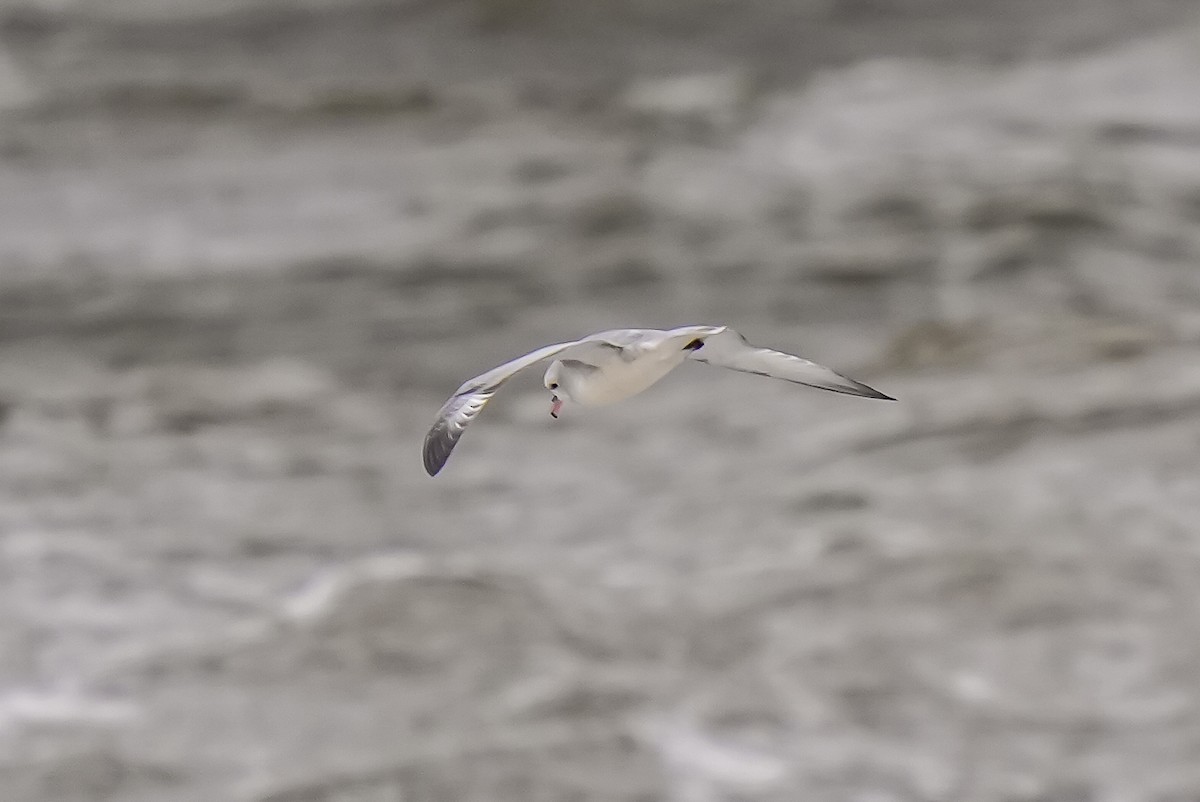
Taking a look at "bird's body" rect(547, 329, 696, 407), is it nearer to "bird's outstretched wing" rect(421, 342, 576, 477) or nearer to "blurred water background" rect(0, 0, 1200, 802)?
"bird's outstretched wing" rect(421, 342, 576, 477)

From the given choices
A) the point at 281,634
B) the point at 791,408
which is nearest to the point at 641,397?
the point at 791,408

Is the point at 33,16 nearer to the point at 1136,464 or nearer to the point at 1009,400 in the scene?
the point at 1009,400

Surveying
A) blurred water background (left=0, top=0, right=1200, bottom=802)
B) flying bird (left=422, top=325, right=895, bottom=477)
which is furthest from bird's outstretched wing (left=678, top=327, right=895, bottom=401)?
blurred water background (left=0, top=0, right=1200, bottom=802)

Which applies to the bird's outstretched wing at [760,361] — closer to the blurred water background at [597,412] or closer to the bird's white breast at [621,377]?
the bird's white breast at [621,377]

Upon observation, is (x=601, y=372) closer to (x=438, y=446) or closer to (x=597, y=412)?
(x=438, y=446)

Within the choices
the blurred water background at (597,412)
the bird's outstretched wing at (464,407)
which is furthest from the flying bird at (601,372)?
the blurred water background at (597,412)
